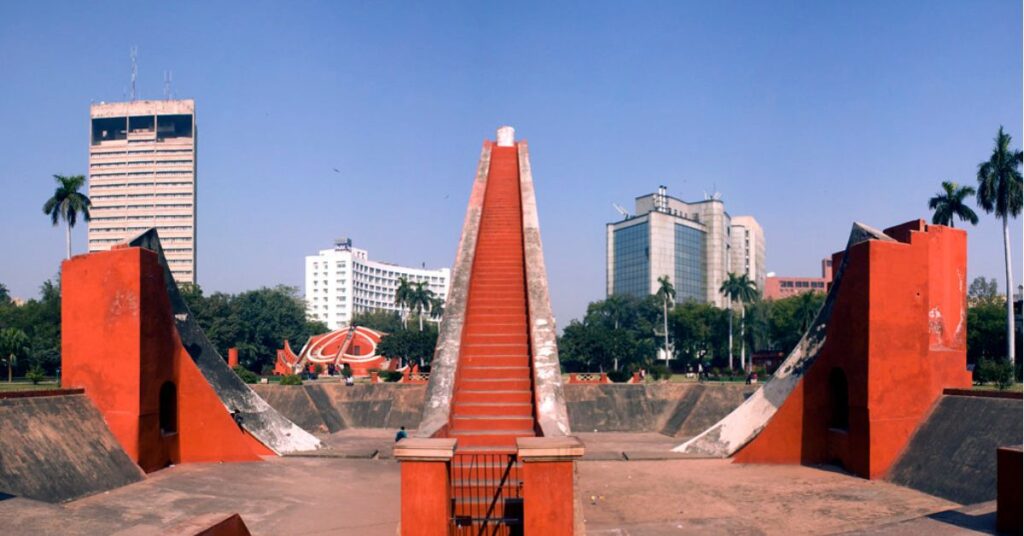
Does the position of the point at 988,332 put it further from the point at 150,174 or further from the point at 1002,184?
the point at 150,174

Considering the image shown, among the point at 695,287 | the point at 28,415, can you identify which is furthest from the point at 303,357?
the point at 695,287

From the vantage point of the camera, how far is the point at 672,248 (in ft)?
294

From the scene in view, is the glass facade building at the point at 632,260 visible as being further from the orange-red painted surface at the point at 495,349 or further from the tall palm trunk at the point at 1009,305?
the orange-red painted surface at the point at 495,349

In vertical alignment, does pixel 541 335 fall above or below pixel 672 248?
below

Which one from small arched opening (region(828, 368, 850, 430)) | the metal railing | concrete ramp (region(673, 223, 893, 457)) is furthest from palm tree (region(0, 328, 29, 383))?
small arched opening (region(828, 368, 850, 430))

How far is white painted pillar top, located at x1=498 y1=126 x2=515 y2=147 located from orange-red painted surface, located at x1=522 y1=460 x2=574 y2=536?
53.9 feet

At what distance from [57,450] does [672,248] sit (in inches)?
3253

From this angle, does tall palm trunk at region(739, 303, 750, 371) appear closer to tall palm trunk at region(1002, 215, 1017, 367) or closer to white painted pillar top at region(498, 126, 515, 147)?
tall palm trunk at region(1002, 215, 1017, 367)

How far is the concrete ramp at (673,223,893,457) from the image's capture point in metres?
13.8

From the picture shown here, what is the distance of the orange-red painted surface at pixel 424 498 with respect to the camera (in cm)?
654

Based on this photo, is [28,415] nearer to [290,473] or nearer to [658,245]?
[290,473]

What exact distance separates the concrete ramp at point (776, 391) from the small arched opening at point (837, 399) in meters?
0.47

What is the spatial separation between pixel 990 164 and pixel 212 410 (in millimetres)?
28110

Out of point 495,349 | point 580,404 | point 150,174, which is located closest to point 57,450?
point 495,349
